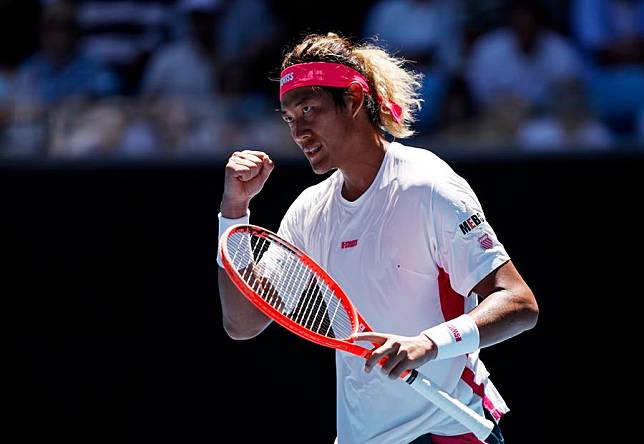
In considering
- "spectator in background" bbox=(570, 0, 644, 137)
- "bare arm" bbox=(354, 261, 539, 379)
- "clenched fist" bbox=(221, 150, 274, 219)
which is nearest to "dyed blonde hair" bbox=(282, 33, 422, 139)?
"clenched fist" bbox=(221, 150, 274, 219)

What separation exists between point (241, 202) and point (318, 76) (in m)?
0.46

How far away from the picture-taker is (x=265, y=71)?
6.29 metres

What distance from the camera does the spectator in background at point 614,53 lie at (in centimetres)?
576

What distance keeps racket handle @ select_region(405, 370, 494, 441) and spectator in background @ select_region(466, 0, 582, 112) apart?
9.89 ft

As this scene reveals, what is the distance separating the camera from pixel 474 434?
3230 mm

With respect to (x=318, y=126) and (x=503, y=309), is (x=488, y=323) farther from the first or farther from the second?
(x=318, y=126)

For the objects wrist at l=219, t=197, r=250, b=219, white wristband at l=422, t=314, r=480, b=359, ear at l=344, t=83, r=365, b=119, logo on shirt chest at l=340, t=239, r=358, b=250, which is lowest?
white wristband at l=422, t=314, r=480, b=359

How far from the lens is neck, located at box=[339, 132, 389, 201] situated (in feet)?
11.5

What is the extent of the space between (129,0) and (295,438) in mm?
2818

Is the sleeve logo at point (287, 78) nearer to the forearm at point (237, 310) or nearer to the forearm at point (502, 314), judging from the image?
the forearm at point (237, 310)

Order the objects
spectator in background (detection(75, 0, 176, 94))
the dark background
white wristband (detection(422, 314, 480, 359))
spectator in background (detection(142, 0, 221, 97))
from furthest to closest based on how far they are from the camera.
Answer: spectator in background (detection(75, 0, 176, 94))
spectator in background (detection(142, 0, 221, 97))
the dark background
white wristband (detection(422, 314, 480, 359))

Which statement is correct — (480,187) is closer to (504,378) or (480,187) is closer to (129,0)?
(504,378)

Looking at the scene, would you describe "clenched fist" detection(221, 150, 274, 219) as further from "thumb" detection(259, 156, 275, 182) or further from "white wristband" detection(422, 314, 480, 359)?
"white wristband" detection(422, 314, 480, 359)

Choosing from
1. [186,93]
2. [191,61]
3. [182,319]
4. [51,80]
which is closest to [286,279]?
[182,319]
